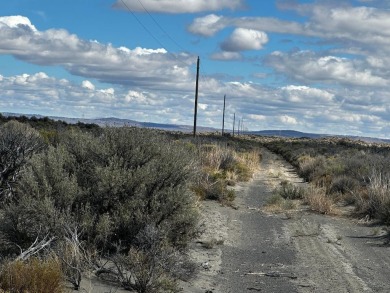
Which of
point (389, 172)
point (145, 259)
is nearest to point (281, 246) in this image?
point (145, 259)

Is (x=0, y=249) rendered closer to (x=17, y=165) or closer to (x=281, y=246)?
(x=17, y=165)

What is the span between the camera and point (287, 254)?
505 inches

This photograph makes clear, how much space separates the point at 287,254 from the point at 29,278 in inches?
286

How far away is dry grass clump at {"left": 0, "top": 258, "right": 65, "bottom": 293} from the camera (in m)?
6.63

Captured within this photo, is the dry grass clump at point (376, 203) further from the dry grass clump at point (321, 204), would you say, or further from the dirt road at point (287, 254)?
the dry grass clump at point (321, 204)

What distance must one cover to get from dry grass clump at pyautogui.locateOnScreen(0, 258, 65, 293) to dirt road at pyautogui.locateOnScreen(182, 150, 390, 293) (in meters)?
2.80

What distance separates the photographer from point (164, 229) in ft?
33.4

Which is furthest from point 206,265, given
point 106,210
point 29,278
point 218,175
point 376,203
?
point 218,175

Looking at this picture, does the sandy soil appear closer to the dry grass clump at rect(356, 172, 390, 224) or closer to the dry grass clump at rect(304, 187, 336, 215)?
the dry grass clump at rect(304, 187, 336, 215)

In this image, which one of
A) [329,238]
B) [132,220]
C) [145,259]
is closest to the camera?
[145,259]

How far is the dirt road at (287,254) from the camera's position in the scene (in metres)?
10.4

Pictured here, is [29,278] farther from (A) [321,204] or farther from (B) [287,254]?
(A) [321,204]

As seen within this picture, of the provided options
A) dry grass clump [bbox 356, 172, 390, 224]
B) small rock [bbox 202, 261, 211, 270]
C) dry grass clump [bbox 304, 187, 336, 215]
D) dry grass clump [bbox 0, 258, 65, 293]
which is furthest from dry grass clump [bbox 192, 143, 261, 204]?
dry grass clump [bbox 0, 258, 65, 293]

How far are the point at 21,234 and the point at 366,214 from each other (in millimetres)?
12196
